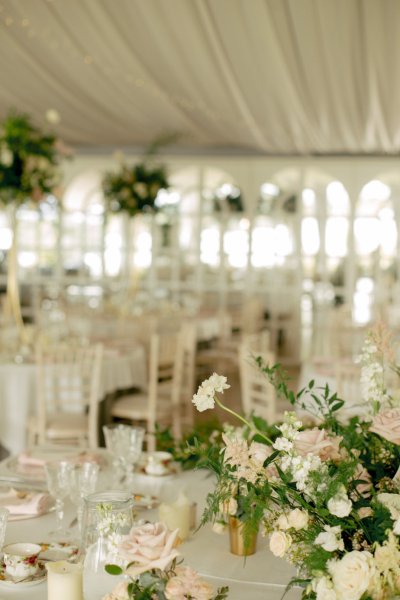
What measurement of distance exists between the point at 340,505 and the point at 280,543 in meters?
0.14

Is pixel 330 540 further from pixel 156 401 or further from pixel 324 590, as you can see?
pixel 156 401

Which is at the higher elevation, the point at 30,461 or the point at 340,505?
the point at 340,505

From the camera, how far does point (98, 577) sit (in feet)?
5.25

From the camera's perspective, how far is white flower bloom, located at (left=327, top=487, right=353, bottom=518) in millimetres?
1443

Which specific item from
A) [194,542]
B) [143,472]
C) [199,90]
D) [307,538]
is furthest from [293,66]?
[307,538]

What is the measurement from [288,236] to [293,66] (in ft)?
17.1

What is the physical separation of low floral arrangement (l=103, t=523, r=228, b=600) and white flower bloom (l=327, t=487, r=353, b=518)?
0.87ft

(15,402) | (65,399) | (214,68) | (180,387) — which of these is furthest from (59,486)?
(214,68)

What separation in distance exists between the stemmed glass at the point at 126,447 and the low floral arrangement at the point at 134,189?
730 centimetres

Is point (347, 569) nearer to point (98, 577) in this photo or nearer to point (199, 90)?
point (98, 577)

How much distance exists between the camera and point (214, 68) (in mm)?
7102

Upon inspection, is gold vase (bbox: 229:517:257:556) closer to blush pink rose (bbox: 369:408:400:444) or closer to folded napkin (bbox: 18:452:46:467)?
blush pink rose (bbox: 369:408:400:444)

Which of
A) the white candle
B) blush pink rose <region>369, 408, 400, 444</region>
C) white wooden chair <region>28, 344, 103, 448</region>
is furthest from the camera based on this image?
white wooden chair <region>28, 344, 103, 448</region>

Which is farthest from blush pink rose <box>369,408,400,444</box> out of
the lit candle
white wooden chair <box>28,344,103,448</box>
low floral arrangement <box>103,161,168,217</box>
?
low floral arrangement <box>103,161,168,217</box>
